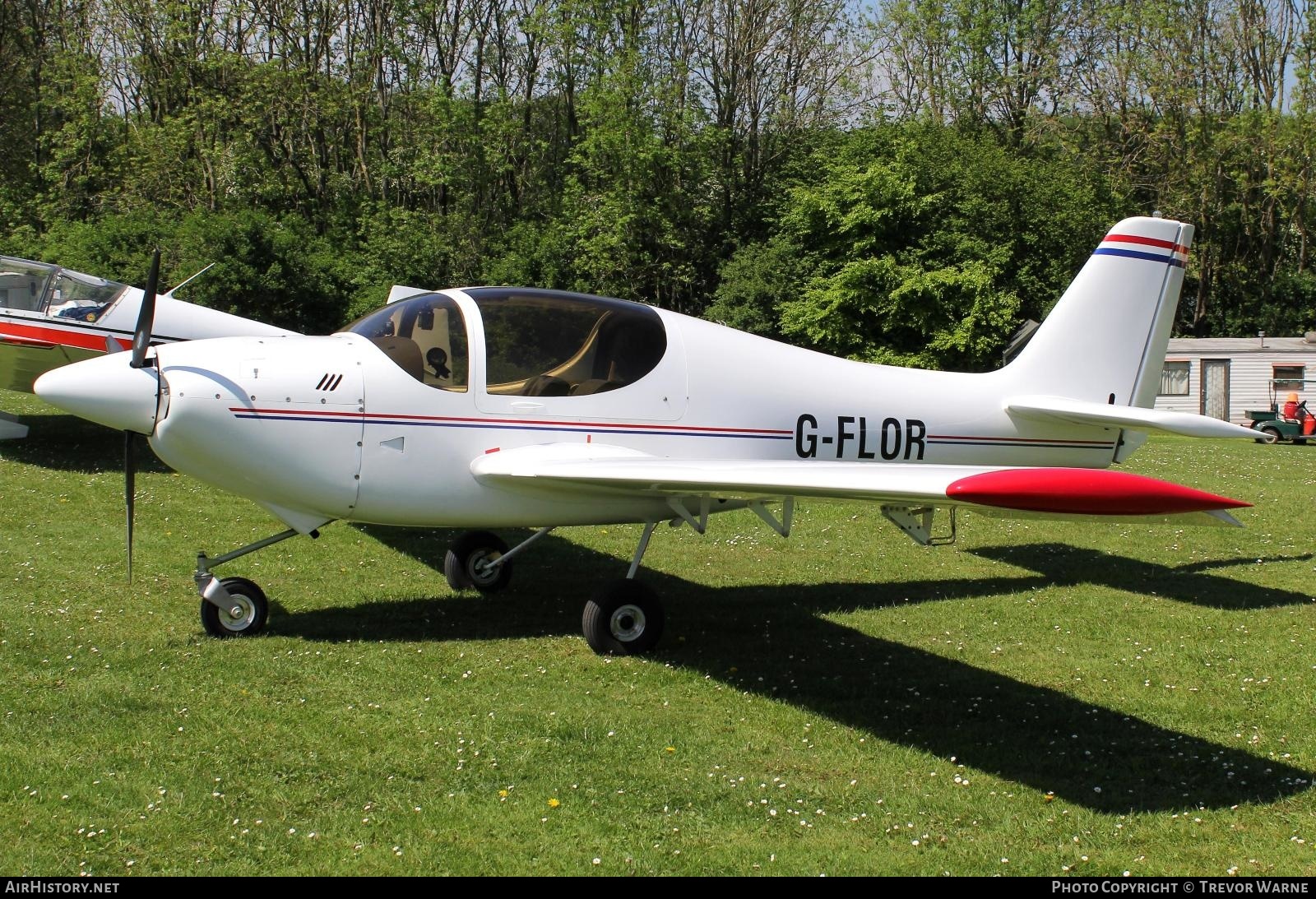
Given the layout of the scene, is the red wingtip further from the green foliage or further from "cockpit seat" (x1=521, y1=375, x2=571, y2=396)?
the green foliage

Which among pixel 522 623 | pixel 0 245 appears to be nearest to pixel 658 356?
pixel 522 623

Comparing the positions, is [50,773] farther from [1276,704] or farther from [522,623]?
[1276,704]

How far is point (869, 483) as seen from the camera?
18.6 feet

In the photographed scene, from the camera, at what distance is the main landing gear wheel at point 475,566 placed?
8.83 metres

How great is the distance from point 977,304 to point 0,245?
1213 inches

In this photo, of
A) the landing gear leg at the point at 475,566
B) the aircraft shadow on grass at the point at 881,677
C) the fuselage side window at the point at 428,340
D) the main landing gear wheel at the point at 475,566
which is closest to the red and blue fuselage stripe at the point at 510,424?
the fuselage side window at the point at 428,340

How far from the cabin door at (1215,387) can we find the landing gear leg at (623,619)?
2836 cm

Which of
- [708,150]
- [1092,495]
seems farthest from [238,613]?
[708,150]

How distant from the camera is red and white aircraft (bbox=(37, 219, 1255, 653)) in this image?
671 centimetres

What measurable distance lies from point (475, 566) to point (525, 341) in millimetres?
2258

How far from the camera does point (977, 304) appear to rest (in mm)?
34062

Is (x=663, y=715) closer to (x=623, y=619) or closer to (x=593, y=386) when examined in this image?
(x=623, y=619)

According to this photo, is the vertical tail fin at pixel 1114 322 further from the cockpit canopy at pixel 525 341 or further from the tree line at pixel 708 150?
the tree line at pixel 708 150

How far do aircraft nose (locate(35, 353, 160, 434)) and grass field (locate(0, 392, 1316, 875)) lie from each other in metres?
1.38
